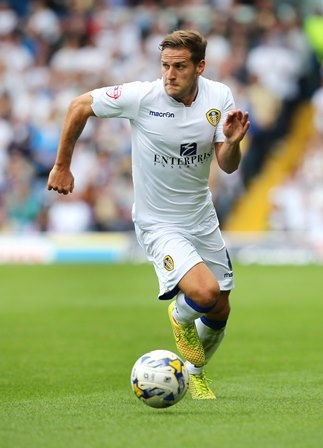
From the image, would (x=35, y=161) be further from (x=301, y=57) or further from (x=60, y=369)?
(x=60, y=369)

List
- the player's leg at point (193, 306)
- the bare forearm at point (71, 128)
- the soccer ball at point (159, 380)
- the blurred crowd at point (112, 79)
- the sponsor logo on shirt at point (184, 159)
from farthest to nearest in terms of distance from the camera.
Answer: the blurred crowd at point (112, 79), the sponsor logo on shirt at point (184, 159), the bare forearm at point (71, 128), the player's leg at point (193, 306), the soccer ball at point (159, 380)

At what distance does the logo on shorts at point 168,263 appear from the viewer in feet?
28.9

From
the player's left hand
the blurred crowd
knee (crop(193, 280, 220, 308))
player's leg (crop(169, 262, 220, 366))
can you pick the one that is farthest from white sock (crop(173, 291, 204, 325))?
the blurred crowd

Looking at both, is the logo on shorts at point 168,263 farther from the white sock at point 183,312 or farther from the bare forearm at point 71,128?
the bare forearm at point 71,128

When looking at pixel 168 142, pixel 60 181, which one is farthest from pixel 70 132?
pixel 168 142

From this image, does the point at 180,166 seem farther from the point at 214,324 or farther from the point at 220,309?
the point at 214,324

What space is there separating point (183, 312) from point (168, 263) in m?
0.40

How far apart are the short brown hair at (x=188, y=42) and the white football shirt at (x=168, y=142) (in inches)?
13.4

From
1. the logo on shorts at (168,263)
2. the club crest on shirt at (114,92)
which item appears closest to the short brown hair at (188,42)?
the club crest on shirt at (114,92)

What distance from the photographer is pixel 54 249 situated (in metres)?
26.2

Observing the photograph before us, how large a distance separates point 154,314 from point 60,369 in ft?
18.8

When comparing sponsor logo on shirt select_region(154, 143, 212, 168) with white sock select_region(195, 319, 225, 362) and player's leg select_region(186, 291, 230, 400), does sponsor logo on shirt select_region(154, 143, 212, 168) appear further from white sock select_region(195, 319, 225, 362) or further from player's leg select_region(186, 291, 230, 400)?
white sock select_region(195, 319, 225, 362)

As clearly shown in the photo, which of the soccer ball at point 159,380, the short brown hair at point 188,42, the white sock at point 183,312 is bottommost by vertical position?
the soccer ball at point 159,380

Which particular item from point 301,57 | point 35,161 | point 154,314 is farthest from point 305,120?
point 154,314
